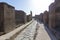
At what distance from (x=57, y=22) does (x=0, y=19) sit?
4.64 meters

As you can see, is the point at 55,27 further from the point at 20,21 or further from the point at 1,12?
the point at 20,21

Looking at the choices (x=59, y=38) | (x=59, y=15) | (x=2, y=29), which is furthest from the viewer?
(x=59, y=15)

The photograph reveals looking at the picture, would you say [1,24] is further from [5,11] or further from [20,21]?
[20,21]

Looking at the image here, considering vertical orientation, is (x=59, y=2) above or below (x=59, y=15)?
above

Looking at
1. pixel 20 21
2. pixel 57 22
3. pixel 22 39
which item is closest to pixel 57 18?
pixel 57 22

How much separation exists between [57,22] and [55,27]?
0.46 metres

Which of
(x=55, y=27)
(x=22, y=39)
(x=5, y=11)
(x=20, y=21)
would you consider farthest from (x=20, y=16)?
(x=22, y=39)

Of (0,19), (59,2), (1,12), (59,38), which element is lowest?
(59,38)

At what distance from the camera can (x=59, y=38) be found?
592 cm

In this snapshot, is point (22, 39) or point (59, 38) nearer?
point (22, 39)

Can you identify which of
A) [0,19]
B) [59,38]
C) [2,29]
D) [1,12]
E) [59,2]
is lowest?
[59,38]

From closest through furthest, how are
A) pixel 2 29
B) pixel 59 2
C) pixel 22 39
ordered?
pixel 22 39 < pixel 2 29 < pixel 59 2

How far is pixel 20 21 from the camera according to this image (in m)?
16.6

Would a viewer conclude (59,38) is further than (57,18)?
No
